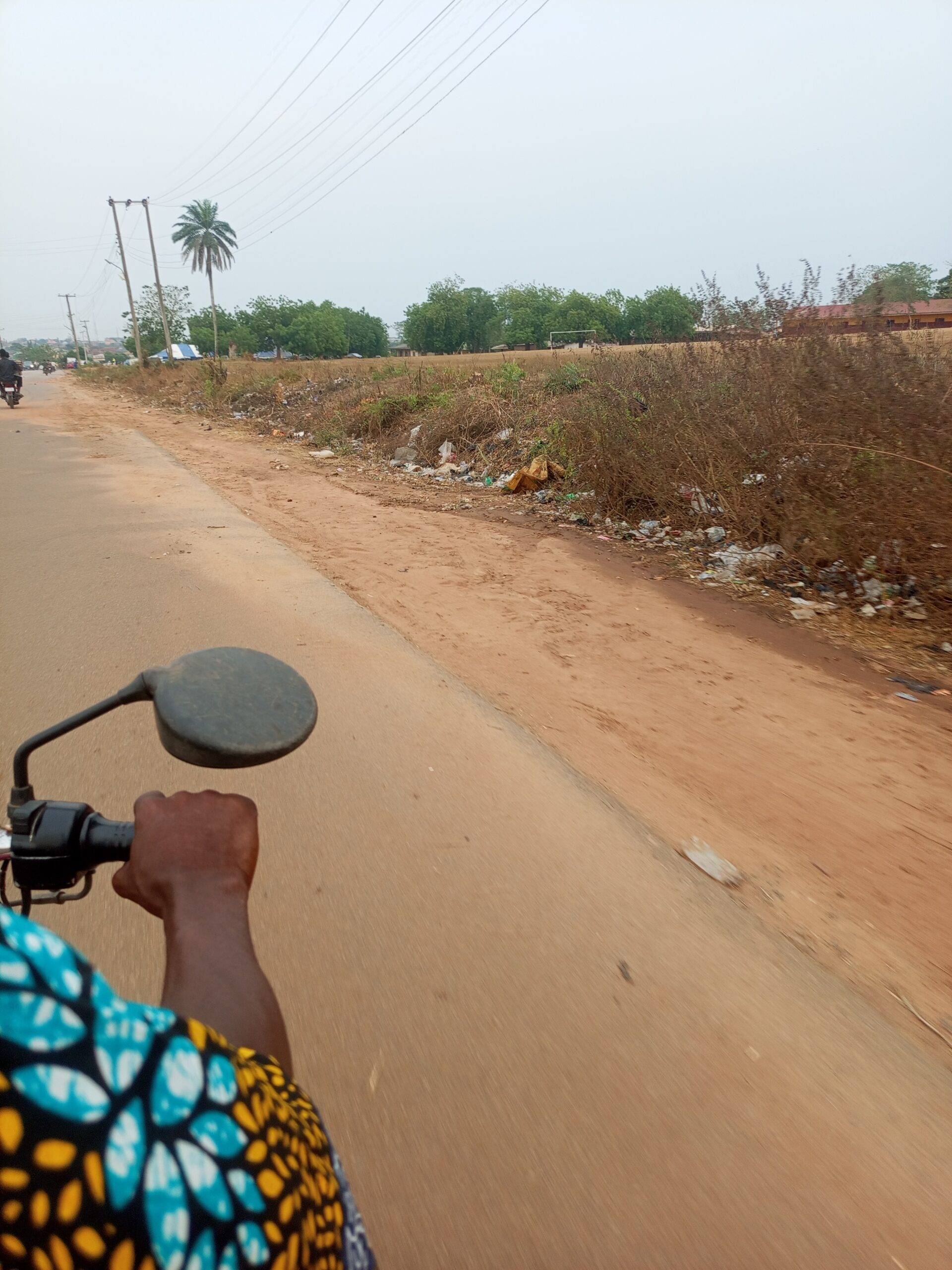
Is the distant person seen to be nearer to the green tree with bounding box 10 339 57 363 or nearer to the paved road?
the paved road

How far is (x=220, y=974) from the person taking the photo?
44.8 inches

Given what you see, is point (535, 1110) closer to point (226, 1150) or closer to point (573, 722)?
point (226, 1150)

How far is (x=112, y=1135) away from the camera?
0.69 m

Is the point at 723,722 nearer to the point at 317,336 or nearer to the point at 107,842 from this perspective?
the point at 107,842

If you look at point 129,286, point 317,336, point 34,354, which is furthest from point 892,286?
point 34,354

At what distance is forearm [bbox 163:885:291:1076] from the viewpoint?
3.63 ft

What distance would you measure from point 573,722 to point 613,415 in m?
5.15

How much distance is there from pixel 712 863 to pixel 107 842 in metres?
2.14

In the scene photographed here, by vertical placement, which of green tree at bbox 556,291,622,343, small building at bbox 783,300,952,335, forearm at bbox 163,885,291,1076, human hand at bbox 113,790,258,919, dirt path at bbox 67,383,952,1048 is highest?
green tree at bbox 556,291,622,343

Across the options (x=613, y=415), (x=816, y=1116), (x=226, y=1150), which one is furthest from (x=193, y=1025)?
(x=613, y=415)

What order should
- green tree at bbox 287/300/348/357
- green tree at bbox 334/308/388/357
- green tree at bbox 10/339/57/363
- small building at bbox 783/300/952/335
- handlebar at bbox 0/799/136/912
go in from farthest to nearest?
green tree at bbox 10/339/57/363 → green tree at bbox 334/308/388/357 → green tree at bbox 287/300/348/357 → small building at bbox 783/300/952/335 → handlebar at bbox 0/799/136/912

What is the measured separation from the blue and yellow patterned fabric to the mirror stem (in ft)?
1.63

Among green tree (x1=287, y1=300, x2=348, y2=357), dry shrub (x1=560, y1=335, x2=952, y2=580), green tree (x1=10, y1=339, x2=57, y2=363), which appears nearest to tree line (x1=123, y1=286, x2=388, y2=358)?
green tree (x1=287, y1=300, x2=348, y2=357)

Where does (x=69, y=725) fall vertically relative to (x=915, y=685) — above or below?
above
